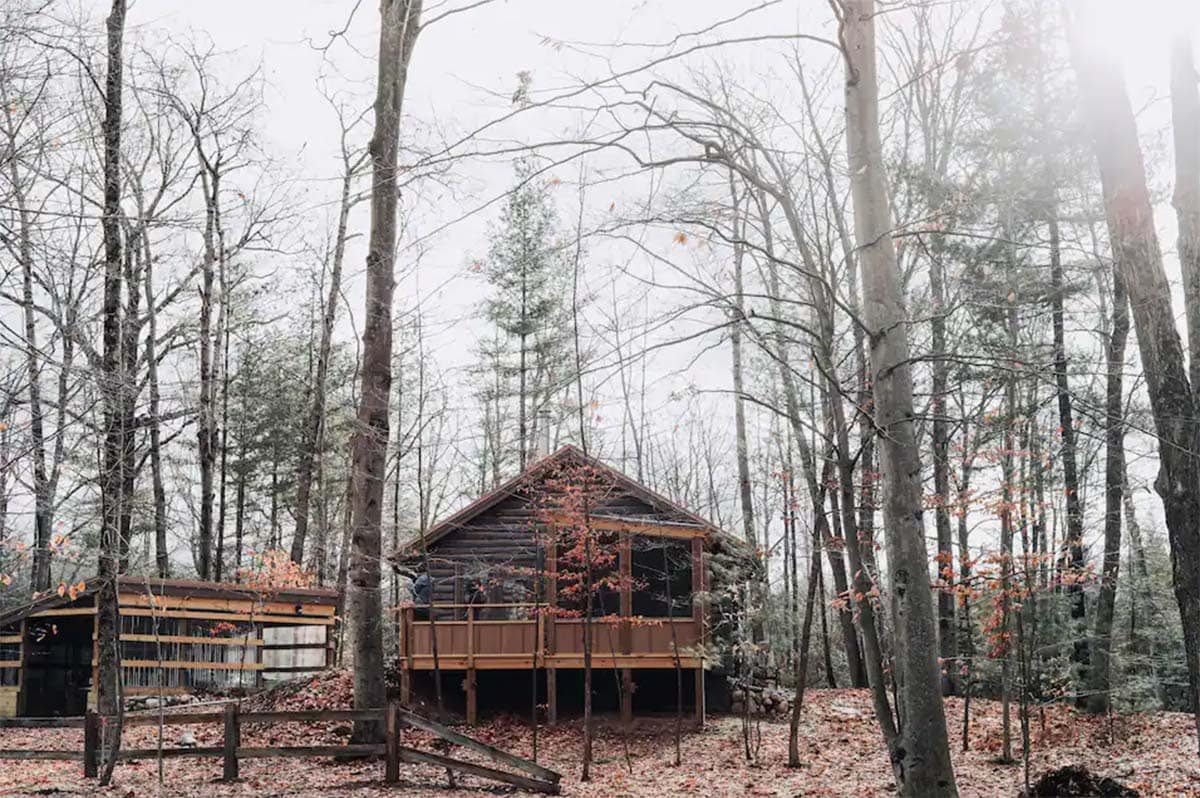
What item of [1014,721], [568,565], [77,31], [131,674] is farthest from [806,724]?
[77,31]

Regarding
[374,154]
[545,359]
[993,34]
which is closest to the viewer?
[993,34]

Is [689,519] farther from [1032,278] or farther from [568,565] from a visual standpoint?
[1032,278]

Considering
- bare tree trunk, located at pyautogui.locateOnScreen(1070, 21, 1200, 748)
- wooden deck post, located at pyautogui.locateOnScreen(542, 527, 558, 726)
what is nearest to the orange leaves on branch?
wooden deck post, located at pyautogui.locateOnScreen(542, 527, 558, 726)

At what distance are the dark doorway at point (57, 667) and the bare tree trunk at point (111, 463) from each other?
28.5 ft

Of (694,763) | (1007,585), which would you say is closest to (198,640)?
(694,763)

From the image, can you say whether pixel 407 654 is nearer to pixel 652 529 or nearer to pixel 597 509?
pixel 597 509

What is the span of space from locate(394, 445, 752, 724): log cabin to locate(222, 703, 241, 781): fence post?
5.63 metres

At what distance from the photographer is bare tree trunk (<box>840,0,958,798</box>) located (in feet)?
19.2

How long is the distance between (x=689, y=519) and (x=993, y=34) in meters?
13.0

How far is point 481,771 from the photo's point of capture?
11914mm

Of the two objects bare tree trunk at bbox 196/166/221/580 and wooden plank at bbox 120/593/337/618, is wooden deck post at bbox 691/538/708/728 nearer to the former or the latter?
wooden plank at bbox 120/593/337/618

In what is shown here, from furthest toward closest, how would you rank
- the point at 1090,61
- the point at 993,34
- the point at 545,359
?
1. the point at 545,359
2. the point at 993,34
3. the point at 1090,61

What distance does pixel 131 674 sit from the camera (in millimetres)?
19688

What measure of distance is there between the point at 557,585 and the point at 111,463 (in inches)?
395
